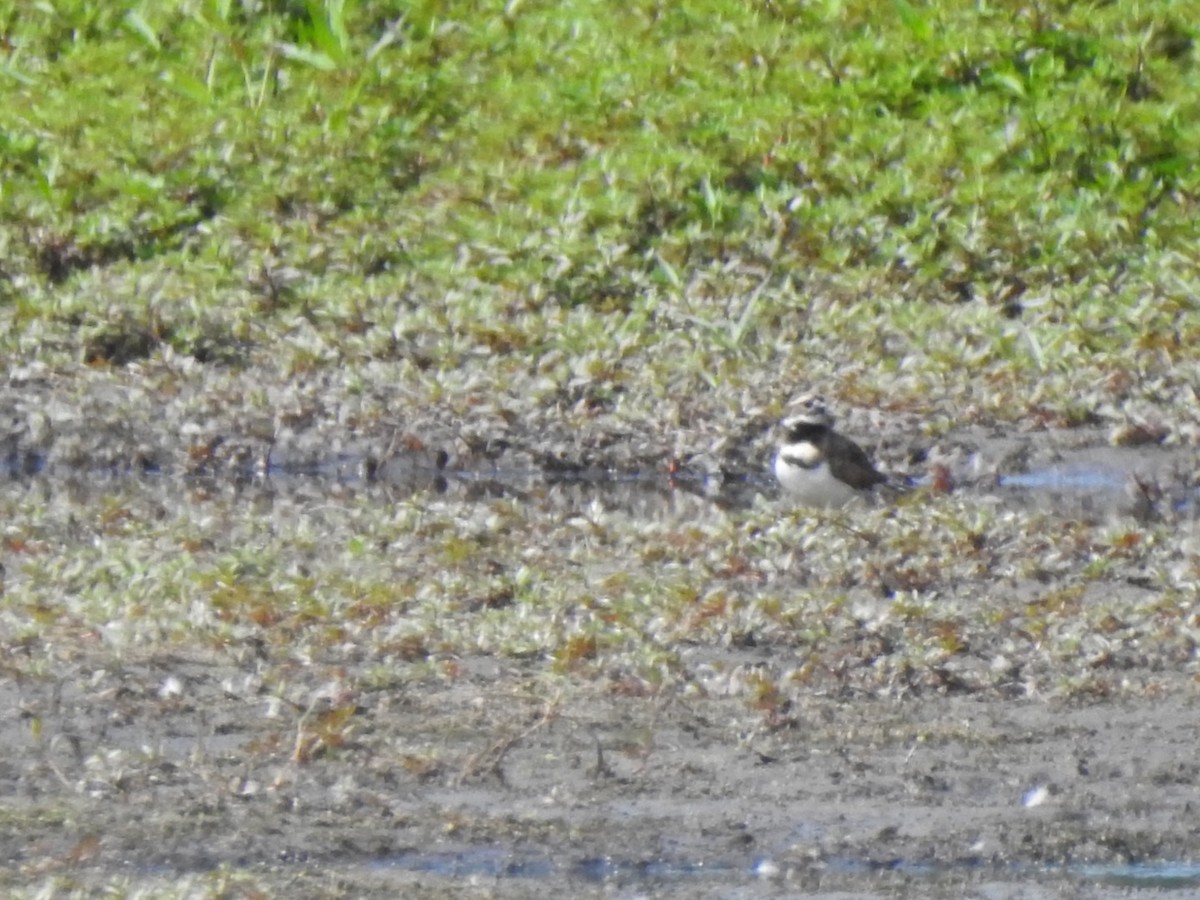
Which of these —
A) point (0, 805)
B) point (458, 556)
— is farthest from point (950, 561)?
point (0, 805)

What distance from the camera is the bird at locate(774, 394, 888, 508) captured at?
29.0ft

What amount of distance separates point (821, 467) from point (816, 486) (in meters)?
0.09

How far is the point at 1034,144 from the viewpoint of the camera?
40.4 ft

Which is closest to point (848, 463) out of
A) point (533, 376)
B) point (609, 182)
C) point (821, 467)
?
point (821, 467)

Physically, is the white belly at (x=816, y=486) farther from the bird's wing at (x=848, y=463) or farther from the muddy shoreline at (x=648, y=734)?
the muddy shoreline at (x=648, y=734)

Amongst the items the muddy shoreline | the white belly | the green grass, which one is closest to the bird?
the white belly

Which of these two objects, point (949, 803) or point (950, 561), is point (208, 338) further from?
point (949, 803)

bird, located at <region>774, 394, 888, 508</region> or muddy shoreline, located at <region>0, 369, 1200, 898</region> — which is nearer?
muddy shoreline, located at <region>0, 369, 1200, 898</region>

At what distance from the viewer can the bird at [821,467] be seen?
8.84 meters

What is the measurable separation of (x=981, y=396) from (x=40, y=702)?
16.7ft

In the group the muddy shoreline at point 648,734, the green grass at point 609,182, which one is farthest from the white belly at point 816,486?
the green grass at point 609,182

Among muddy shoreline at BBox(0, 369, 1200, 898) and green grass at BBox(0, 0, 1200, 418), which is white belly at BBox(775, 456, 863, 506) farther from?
green grass at BBox(0, 0, 1200, 418)

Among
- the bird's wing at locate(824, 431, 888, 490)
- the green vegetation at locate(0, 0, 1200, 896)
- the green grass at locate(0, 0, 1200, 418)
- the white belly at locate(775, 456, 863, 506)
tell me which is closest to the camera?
the green vegetation at locate(0, 0, 1200, 896)

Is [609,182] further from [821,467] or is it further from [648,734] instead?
[648,734]
